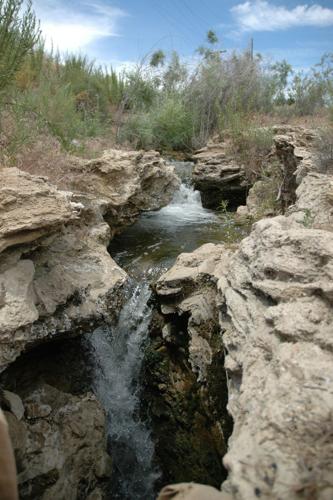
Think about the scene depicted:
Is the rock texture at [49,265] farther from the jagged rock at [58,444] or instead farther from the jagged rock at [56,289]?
the jagged rock at [58,444]

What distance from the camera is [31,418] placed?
3.10 metres

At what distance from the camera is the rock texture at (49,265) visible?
2.72m

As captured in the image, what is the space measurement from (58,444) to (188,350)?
1.29 metres

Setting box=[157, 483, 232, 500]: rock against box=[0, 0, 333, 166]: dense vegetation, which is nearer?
box=[157, 483, 232, 500]: rock

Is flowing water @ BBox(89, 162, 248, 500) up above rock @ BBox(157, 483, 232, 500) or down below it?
below

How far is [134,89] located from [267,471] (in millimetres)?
11360

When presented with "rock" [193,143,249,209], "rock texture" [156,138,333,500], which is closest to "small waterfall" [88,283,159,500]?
"rock texture" [156,138,333,500]

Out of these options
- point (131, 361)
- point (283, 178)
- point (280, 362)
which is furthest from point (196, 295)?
point (283, 178)

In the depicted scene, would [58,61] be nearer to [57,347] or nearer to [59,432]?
[57,347]

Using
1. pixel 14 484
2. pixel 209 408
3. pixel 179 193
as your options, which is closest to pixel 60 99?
pixel 179 193

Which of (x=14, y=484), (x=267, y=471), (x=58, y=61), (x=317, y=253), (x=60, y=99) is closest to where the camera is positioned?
(x=267, y=471)

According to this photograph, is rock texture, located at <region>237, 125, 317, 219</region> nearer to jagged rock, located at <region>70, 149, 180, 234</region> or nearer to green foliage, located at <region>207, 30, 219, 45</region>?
jagged rock, located at <region>70, 149, 180, 234</region>

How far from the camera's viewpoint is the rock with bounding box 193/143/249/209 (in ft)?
28.0

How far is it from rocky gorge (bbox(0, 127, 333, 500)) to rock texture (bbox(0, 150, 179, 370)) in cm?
1
